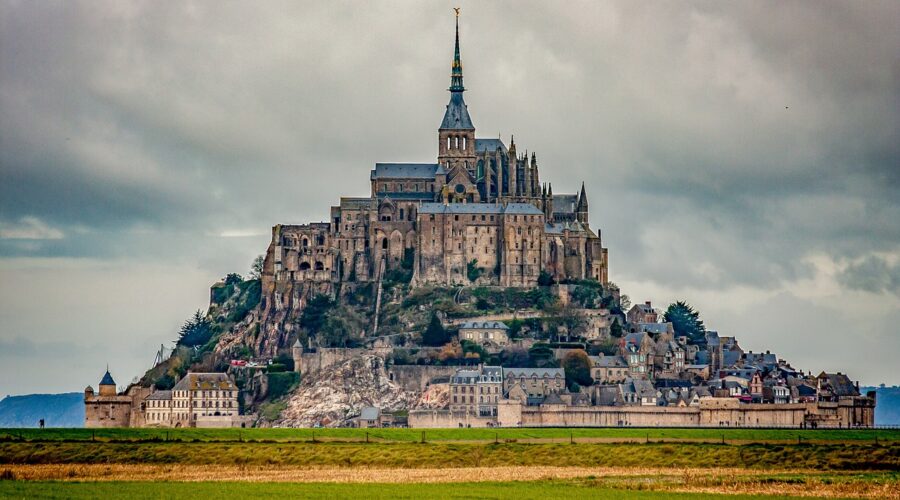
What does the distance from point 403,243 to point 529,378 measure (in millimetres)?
20298


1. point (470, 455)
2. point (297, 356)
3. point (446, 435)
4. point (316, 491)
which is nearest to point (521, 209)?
point (297, 356)

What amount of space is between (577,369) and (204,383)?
2555 cm

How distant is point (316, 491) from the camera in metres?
54.8

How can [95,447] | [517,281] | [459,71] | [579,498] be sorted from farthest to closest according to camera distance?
[459,71]
[517,281]
[95,447]
[579,498]

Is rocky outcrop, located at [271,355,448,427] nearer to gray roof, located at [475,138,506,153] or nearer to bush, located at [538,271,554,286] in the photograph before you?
bush, located at [538,271,554,286]

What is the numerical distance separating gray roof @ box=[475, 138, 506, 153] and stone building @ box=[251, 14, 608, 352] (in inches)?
3.2

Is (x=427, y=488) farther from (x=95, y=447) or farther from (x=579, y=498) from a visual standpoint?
(x=95, y=447)

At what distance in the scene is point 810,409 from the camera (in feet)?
358

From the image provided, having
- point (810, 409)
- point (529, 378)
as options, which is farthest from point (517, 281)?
point (810, 409)

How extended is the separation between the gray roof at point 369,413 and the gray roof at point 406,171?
26.9 metres

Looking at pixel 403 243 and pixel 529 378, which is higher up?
pixel 403 243

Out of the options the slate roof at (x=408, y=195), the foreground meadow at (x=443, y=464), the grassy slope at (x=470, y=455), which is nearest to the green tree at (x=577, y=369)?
the foreground meadow at (x=443, y=464)

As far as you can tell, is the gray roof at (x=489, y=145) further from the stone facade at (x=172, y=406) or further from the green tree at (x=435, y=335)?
the stone facade at (x=172, y=406)

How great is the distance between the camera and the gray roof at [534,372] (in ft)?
362
